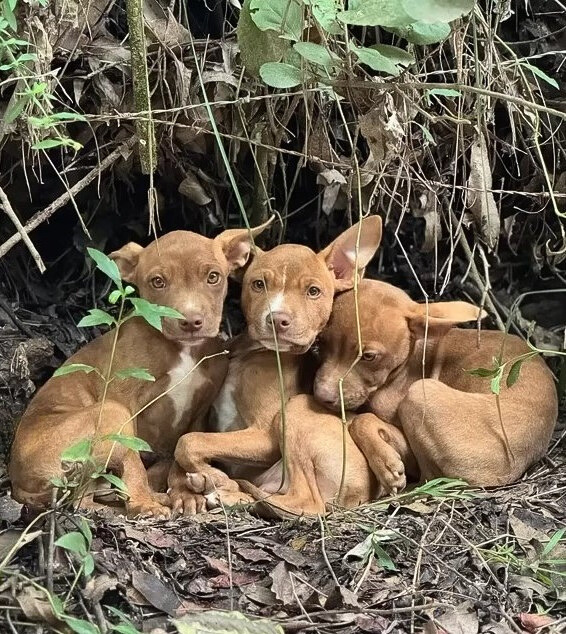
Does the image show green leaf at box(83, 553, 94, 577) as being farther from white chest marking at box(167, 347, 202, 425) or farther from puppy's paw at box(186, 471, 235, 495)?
white chest marking at box(167, 347, 202, 425)

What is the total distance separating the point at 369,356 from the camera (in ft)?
13.7

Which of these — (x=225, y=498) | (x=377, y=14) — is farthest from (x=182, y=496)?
(x=377, y=14)

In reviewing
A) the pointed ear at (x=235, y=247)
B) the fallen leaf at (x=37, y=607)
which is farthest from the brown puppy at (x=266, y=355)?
the fallen leaf at (x=37, y=607)

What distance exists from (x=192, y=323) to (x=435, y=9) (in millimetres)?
1843

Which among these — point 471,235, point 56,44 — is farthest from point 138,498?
point 471,235

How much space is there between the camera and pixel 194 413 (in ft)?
14.8

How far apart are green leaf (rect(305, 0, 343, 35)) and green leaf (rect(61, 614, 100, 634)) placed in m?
2.25

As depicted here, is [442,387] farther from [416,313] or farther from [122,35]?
[122,35]

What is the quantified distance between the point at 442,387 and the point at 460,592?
1.34 meters

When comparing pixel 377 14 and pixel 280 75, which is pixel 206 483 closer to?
pixel 280 75

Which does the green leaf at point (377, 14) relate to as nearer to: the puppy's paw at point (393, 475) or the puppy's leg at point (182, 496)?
the puppy's paw at point (393, 475)

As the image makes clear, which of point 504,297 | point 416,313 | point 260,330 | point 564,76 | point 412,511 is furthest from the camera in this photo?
point 504,297

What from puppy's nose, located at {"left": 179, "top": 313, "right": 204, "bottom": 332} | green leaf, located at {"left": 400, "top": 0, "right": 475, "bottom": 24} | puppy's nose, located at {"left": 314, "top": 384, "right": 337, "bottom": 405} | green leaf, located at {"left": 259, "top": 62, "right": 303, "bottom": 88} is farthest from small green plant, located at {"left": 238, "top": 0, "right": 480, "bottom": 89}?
puppy's nose, located at {"left": 314, "top": 384, "right": 337, "bottom": 405}

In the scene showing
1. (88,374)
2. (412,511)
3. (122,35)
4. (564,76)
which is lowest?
(412,511)
